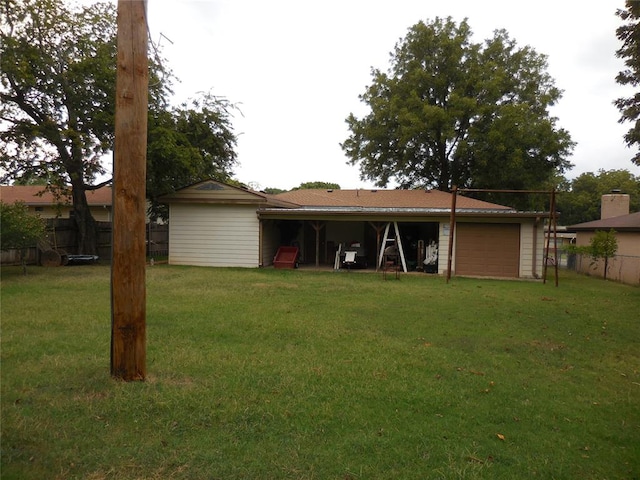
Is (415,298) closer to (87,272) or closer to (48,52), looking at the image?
(87,272)

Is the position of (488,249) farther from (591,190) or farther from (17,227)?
(591,190)

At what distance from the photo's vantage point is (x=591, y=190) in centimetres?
5006

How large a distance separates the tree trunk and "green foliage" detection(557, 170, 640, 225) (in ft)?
139

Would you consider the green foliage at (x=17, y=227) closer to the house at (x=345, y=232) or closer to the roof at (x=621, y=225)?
the house at (x=345, y=232)

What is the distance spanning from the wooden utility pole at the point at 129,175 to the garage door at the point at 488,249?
1452cm

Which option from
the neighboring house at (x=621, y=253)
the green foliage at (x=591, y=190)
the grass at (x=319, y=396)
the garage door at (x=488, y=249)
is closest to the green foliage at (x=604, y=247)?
the neighboring house at (x=621, y=253)

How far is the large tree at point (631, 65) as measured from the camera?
44.8 ft

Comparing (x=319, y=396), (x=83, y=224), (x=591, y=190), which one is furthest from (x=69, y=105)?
(x=591, y=190)

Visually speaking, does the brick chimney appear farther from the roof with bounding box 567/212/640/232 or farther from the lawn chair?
the lawn chair

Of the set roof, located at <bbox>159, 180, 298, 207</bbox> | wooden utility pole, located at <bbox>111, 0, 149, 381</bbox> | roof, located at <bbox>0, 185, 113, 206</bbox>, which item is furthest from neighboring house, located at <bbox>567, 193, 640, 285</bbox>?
roof, located at <bbox>0, 185, 113, 206</bbox>

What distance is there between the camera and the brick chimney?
25234 millimetres

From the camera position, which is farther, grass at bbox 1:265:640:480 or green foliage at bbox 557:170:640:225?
green foliage at bbox 557:170:640:225

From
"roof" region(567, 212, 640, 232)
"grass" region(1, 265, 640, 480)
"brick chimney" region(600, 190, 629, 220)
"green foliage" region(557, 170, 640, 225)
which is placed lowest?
"grass" region(1, 265, 640, 480)

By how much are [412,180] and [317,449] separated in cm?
2764
